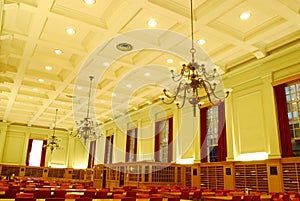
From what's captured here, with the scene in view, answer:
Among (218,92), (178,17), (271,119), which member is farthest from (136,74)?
(271,119)

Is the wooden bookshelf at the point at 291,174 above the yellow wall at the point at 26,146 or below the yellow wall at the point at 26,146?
below

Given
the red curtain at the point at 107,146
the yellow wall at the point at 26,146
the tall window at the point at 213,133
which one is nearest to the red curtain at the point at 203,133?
the tall window at the point at 213,133

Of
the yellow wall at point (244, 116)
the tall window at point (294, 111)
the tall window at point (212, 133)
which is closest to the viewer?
the tall window at point (294, 111)

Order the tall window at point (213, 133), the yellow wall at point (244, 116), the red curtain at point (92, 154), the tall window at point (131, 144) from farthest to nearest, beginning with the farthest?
the red curtain at point (92, 154), the tall window at point (131, 144), the tall window at point (213, 133), the yellow wall at point (244, 116)

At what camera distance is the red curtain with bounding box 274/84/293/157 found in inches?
345

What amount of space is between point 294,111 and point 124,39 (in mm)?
6254

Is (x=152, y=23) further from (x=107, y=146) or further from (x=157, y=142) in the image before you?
(x=107, y=146)

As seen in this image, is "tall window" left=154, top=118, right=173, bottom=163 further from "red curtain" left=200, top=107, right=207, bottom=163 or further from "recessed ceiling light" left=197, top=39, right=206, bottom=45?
"recessed ceiling light" left=197, top=39, right=206, bottom=45

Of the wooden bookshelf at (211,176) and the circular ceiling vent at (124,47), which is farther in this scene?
the wooden bookshelf at (211,176)

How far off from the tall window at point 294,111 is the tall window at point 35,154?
21352 mm

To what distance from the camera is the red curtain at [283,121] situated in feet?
28.7

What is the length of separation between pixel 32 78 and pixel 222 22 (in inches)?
365

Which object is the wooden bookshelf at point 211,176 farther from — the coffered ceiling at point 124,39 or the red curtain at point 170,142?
the coffered ceiling at point 124,39

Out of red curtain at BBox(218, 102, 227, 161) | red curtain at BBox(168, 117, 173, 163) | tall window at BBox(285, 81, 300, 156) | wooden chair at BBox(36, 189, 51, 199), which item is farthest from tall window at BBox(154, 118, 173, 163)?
wooden chair at BBox(36, 189, 51, 199)
